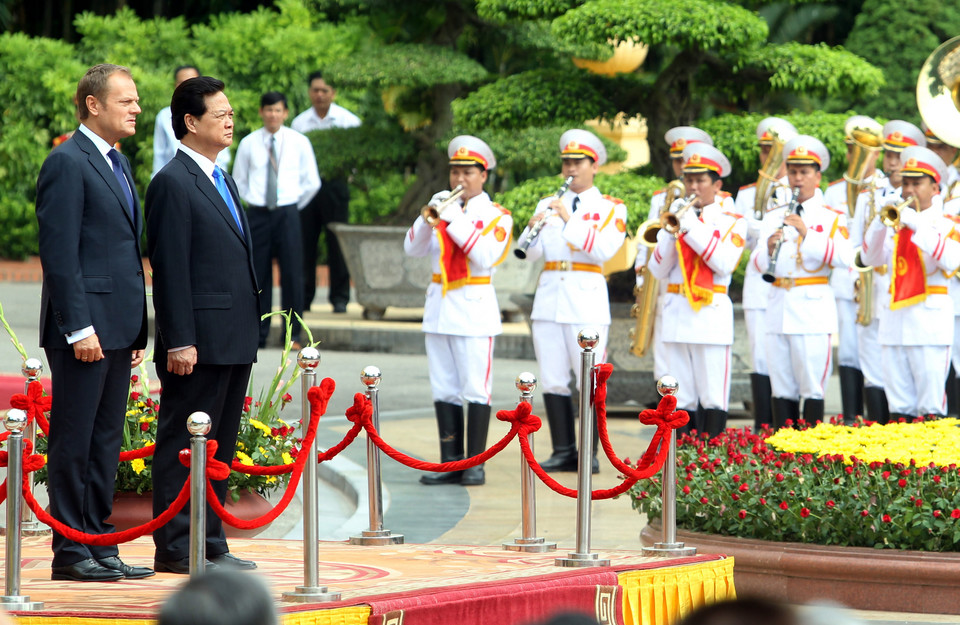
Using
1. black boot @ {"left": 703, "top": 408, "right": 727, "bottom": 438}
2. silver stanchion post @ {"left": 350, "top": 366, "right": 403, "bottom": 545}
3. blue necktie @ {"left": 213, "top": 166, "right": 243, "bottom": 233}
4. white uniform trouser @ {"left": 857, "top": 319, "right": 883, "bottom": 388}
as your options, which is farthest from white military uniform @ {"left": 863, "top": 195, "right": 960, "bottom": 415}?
blue necktie @ {"left": 213, "top": 166, "right": 243, "bottom": 233}

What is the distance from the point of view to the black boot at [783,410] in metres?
10.2

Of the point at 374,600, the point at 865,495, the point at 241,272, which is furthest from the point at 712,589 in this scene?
the point at 241,272

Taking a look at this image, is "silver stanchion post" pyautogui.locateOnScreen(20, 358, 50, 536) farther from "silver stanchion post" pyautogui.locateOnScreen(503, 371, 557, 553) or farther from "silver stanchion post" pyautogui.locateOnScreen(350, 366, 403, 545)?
"silver stanchion post" pyautogui.locateOnScreen(503, 371, 557, 553)

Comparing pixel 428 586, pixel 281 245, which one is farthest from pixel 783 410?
pixel 428 586

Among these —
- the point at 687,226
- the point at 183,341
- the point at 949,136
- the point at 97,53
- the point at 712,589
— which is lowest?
the point at 712,589

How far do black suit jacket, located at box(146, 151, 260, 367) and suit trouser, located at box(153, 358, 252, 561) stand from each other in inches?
3.0

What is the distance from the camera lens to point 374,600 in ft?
17.2

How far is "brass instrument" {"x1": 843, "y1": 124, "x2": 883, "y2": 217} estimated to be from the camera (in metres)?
11.3

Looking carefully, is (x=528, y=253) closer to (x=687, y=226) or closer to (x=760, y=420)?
(x=687, y=226)

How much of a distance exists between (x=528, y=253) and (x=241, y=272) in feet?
13.0

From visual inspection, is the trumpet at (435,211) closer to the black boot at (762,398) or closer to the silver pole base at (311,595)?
the black boot at (762,398)

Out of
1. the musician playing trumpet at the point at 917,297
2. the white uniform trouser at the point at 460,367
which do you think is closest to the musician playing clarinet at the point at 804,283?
the musician playing trumpet at the point at 917,297

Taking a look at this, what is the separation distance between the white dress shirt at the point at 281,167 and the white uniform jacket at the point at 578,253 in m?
4.21

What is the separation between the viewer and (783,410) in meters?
10.2
